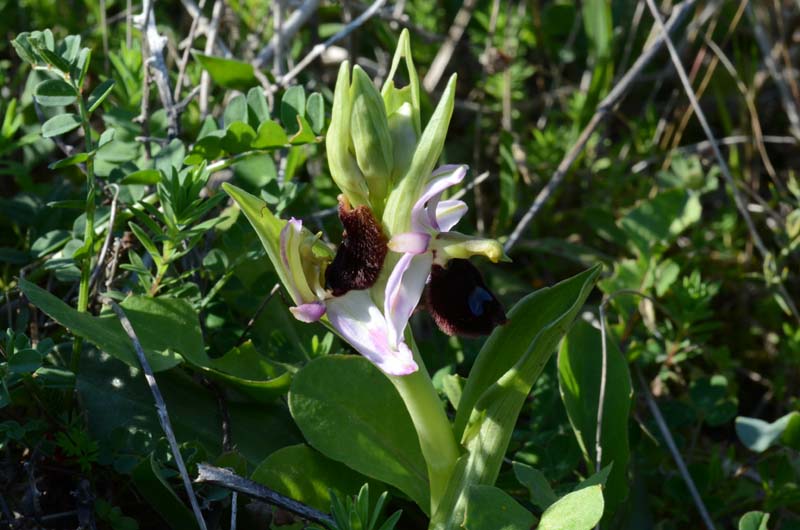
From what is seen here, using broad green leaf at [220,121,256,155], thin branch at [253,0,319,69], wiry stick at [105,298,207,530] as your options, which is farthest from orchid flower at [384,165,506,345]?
thin branch at [253,0,319,69]

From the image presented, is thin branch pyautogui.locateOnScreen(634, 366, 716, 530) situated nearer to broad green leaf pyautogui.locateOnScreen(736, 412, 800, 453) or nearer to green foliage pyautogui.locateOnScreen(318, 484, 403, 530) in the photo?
broad green leaf pyautogui.locateOnScreen(736, 412, 800, 453)

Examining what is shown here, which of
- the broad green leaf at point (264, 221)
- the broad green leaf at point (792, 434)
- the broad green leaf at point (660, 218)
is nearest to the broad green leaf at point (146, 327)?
the broad green leaf at point (264, 221)

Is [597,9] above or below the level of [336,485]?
above

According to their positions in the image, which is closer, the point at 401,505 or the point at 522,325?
the point at 522,325

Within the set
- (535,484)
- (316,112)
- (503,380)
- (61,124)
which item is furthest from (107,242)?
(535,484)

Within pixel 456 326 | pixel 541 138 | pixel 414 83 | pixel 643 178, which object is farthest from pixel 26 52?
pixel 643 178

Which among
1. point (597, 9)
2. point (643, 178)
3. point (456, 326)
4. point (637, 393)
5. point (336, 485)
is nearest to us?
point (456, 326)

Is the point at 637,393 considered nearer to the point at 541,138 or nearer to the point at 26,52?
the point at 541,138
